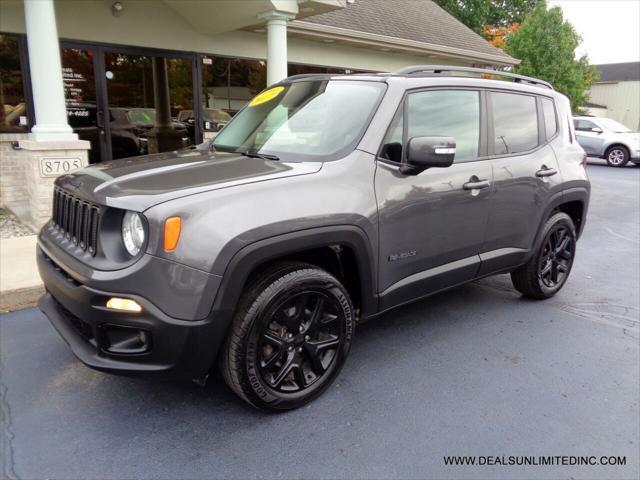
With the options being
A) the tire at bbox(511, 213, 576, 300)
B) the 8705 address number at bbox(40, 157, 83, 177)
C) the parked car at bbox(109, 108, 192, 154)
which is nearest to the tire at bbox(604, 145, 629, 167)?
the tire at bbox(511, 213, 576, 300)

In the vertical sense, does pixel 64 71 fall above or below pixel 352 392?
above

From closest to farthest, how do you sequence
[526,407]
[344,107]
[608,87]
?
[526,407]
[344,107]
[608,87]

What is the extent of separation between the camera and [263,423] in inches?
109

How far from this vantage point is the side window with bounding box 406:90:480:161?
3320 mm

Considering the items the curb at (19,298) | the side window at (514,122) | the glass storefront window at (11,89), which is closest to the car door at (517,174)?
the side window at (514,122)

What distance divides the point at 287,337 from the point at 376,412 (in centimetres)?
70

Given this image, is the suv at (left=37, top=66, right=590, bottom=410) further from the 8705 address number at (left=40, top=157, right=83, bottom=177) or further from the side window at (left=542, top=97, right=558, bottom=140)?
the 8705 address number at (left=40, top=157, right=83, bottom=177)

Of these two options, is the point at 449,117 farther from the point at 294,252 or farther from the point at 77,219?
the point at 77,219

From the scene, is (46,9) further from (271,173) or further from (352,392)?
(352,392)

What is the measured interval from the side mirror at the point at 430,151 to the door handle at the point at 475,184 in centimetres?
58

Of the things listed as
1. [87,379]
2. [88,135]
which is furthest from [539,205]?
[88,135]

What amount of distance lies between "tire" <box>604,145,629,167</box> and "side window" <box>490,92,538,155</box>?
52.8 ft

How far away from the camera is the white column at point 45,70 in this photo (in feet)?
20.3

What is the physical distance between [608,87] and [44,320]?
52307 mm
